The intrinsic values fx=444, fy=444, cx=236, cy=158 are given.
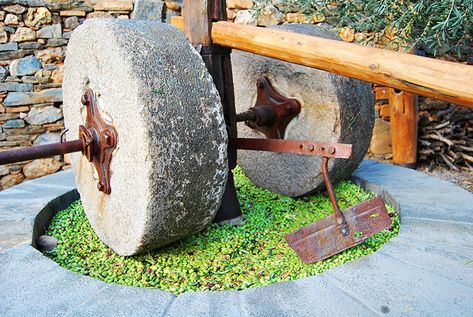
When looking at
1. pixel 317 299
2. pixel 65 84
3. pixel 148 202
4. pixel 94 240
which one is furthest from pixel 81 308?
pixel 65 84

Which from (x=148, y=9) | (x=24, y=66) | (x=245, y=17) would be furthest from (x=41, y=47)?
(x=245, y=17)

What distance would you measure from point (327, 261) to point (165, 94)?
41.5 inches

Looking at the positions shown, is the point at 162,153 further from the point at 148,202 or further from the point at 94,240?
the point at 94,240

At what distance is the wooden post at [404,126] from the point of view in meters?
4.43

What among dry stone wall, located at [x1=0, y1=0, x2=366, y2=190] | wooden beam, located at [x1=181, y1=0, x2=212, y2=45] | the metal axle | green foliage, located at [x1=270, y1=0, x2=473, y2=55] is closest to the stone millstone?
wooden beam, located at [x1=181, y1=0, x2=212, y2=45]

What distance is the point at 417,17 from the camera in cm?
299

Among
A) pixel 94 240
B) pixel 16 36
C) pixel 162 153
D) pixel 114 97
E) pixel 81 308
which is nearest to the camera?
pixel 81 308

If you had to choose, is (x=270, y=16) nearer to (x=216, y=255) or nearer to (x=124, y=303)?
(x=216, y=255)

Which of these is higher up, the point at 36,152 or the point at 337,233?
the point at 36,152

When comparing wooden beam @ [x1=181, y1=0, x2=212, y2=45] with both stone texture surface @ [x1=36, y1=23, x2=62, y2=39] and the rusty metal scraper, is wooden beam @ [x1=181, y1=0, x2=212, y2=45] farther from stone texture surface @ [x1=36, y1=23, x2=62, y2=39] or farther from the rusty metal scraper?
stone texture surface @ [x1=36, y1=23, x2=62, y2=39]

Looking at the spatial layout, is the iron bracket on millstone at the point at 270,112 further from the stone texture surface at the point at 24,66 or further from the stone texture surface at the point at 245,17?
the stone texture surface at the point at 24,66

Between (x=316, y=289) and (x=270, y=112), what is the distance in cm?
137

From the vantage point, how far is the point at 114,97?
1.85m

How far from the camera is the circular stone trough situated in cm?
142
